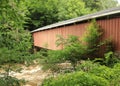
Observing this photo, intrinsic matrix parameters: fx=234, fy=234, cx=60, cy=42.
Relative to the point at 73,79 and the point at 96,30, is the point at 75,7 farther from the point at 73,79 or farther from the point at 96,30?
the point at 73,79

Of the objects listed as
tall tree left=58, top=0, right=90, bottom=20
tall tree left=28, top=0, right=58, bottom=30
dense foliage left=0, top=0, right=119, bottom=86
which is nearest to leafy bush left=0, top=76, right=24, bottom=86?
dense foliage left=0, top=0, right=119, bottom=86

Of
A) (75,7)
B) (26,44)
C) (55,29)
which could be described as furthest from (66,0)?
(26,44)

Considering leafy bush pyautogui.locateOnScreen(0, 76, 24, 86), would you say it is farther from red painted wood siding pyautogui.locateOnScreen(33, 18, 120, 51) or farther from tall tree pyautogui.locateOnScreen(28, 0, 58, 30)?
tall tree pyautogui.locateOnScreen(28, 0, 58, 30)

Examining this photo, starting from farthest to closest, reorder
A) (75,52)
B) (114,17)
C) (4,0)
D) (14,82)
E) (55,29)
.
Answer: (55,29) < (75,52) < (114,17) < (4,0) < (14,82)

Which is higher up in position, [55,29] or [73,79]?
[55,29]

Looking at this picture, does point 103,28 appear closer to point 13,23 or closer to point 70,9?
point 13,23

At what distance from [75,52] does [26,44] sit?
3808 mm

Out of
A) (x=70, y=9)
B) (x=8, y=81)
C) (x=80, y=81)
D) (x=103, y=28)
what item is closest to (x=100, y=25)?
(x=103, y=28)

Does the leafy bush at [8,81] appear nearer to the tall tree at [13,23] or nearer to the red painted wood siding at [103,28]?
the tall tree at [13,23]

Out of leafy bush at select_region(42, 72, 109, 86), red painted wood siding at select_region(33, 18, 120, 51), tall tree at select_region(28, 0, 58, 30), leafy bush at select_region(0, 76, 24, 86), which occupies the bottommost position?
leafy bush at select_region(0, 76, 24, 86)

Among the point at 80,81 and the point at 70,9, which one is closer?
the point at 80,81

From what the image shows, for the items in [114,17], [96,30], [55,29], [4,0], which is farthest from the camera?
[55,29]

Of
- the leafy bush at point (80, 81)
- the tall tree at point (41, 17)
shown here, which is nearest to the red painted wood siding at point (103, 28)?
the leafy bush at point (80, 81)

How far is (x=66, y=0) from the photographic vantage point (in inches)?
1229
